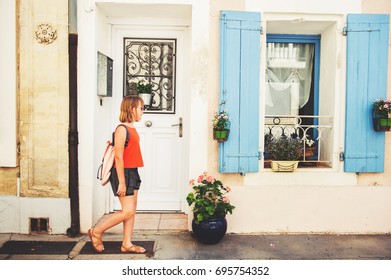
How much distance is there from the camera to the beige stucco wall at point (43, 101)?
519 centimetres

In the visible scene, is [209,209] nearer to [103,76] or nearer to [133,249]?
[133,249]

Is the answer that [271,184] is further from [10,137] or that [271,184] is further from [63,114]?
[10,137]

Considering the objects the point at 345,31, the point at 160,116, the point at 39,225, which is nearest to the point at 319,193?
the point at 345,31

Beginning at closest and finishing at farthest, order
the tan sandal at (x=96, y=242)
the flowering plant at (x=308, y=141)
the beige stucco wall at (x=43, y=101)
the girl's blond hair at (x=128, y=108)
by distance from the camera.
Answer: the girl's blond hair at (x=128, y=108) < the tan sandal at (x=96, y=242) < the beige stucco wall at (x=43, y=101) < the flowering plant at (x=308, y=141)

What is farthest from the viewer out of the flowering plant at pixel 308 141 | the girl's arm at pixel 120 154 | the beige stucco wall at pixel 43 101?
the flowering plant at pixel 308 141

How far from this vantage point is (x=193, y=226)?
505cm

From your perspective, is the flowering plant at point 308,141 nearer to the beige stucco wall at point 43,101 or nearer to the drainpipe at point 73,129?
the drainpipe at point 73,129

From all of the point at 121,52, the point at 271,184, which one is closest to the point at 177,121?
the point at 121,52

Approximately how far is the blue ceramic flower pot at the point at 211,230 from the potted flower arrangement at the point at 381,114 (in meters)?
2.26

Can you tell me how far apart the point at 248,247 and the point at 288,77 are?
8.34ft

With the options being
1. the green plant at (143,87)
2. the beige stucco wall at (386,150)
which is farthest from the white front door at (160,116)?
the beige stucco wall at (386,150)

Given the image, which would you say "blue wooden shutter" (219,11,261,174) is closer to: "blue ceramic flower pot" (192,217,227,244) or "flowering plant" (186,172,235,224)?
"flowering plant" (186,172,235,224)

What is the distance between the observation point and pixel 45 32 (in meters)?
5.18

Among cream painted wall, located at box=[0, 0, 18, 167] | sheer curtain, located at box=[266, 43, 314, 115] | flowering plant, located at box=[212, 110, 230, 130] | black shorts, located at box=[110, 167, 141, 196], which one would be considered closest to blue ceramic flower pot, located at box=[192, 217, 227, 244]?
black shorts, located at box=[110, 167, 141, 196]
